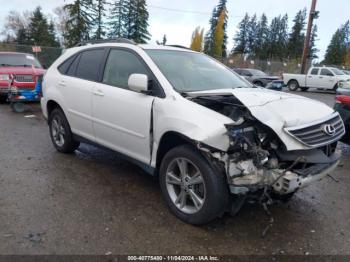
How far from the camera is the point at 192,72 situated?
4355 mm

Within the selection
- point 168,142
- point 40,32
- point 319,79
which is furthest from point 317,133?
point 40,32

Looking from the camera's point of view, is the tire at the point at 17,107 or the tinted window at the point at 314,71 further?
the tinted window at the point at 314,71

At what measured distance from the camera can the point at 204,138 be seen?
3.14 meters

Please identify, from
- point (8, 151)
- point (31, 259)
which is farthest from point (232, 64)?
point (31, 259)

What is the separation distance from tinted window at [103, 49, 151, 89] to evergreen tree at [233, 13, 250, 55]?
269ft

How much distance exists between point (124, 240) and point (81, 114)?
2328 mm

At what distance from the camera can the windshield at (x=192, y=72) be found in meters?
4.04

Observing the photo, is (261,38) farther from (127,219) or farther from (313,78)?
(127,219)

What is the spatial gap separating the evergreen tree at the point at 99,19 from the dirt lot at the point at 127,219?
1689 inches

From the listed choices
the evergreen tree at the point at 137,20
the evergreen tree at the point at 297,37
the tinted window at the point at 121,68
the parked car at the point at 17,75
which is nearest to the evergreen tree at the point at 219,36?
the evergreen tree at the point at 297,37

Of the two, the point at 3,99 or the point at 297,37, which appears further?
the point at 297,37

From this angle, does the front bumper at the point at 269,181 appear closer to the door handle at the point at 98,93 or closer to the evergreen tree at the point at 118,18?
the door handle at the point at 98,93

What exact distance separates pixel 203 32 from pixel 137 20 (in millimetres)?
42633

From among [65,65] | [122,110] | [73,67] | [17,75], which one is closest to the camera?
[122,110]
